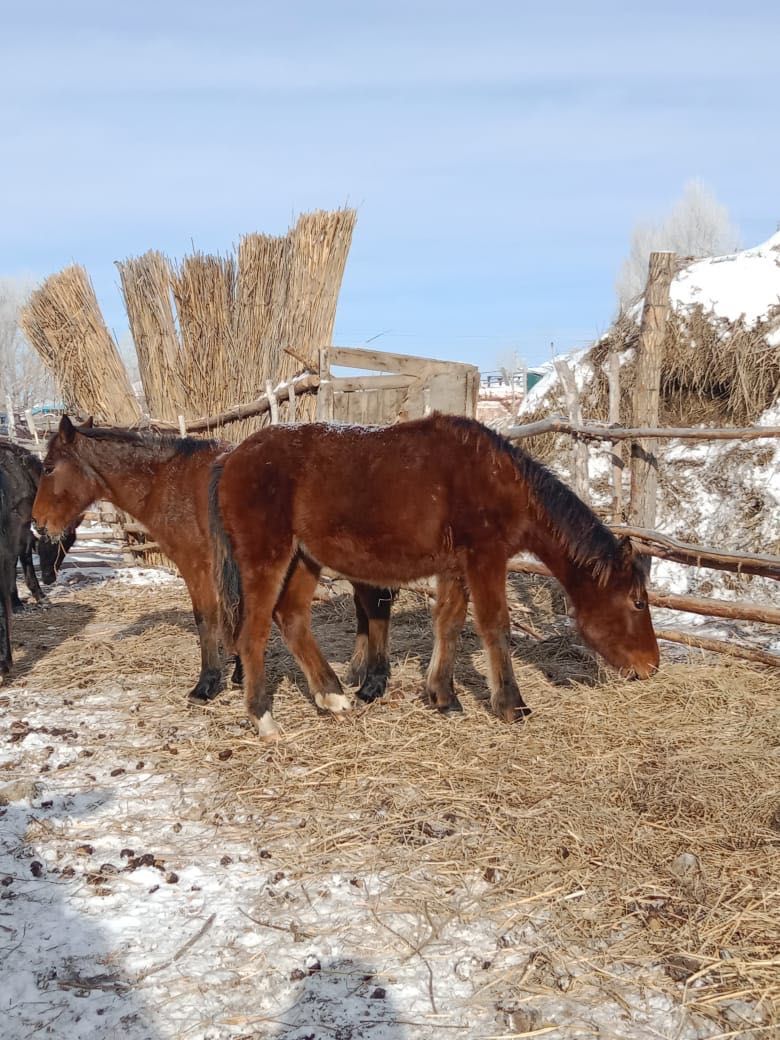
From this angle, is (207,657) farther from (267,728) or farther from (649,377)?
(649,377)

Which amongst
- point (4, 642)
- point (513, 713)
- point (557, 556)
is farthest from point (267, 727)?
point (4, 642)

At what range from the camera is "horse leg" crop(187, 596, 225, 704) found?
535cm

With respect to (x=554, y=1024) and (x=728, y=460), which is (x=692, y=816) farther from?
(x=728, y=460)

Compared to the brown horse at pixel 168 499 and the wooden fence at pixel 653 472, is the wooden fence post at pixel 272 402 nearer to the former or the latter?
the wooden fence at pixel 653 472

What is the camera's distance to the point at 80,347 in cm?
1132

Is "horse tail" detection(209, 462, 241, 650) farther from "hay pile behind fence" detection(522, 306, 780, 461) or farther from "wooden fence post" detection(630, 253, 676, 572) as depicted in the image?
"hay pile behind fence" detection(522, 306, 780, 461)

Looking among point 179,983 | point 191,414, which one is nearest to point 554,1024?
point 179,983

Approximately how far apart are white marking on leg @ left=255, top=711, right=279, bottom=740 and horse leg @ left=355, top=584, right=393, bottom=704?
2.46 ft

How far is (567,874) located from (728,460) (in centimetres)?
797

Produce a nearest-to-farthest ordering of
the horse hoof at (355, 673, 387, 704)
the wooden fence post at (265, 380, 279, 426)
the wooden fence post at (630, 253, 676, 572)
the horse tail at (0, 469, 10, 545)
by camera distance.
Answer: the horse hoof at (355, 673, 387, 704) → the wooden fence post at (630, 253, 676, 572) → the horse tail at (0, 469, 10, 545) → the wooden fence post at (265, 380, 279, 426)

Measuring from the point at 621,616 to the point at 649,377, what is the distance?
2317mm

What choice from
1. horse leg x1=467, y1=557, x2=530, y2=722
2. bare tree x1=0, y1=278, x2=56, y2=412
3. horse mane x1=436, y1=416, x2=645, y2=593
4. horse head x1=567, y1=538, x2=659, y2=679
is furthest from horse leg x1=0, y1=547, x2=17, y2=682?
bare tree x1=0, y1=278, x2=56, y2=412

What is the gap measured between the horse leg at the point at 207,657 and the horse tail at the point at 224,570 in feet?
1.59

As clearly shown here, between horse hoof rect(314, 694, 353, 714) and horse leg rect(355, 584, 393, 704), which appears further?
horse leg rect(355, 584, 393, 704)
